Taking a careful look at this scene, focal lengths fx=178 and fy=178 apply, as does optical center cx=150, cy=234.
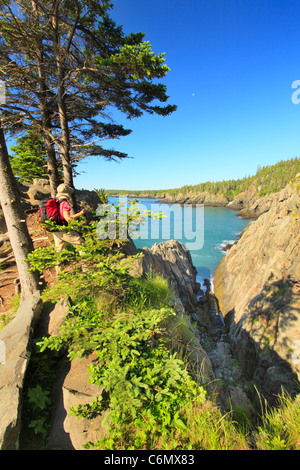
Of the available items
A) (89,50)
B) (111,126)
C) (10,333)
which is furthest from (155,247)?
(10,333)

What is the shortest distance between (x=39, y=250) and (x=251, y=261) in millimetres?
20526

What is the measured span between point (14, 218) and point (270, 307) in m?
14.2

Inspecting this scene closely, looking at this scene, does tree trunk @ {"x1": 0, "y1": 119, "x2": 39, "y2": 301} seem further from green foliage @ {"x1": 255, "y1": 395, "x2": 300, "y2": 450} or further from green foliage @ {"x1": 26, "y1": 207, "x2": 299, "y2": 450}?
green foliage @ {"x1": 255, "y1": 395, "x2": 300, "y2": 450}

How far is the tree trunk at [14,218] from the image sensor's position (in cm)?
430

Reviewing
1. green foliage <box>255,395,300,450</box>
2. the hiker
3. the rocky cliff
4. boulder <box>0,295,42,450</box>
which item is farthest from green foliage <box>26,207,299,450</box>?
the rocky cliff

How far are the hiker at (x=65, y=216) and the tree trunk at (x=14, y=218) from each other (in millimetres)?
791

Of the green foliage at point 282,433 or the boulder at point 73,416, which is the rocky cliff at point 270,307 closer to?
the green foliage at point 282,433

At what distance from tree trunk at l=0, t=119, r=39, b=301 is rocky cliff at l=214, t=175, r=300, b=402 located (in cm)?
1173

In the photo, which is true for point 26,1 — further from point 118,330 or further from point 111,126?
point 118,330

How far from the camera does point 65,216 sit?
411 cm

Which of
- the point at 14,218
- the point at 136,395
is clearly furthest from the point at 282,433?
the point at 14,218

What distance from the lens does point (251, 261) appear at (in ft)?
62.7

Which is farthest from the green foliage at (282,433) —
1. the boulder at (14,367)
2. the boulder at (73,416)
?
the boulder at (14,367)
